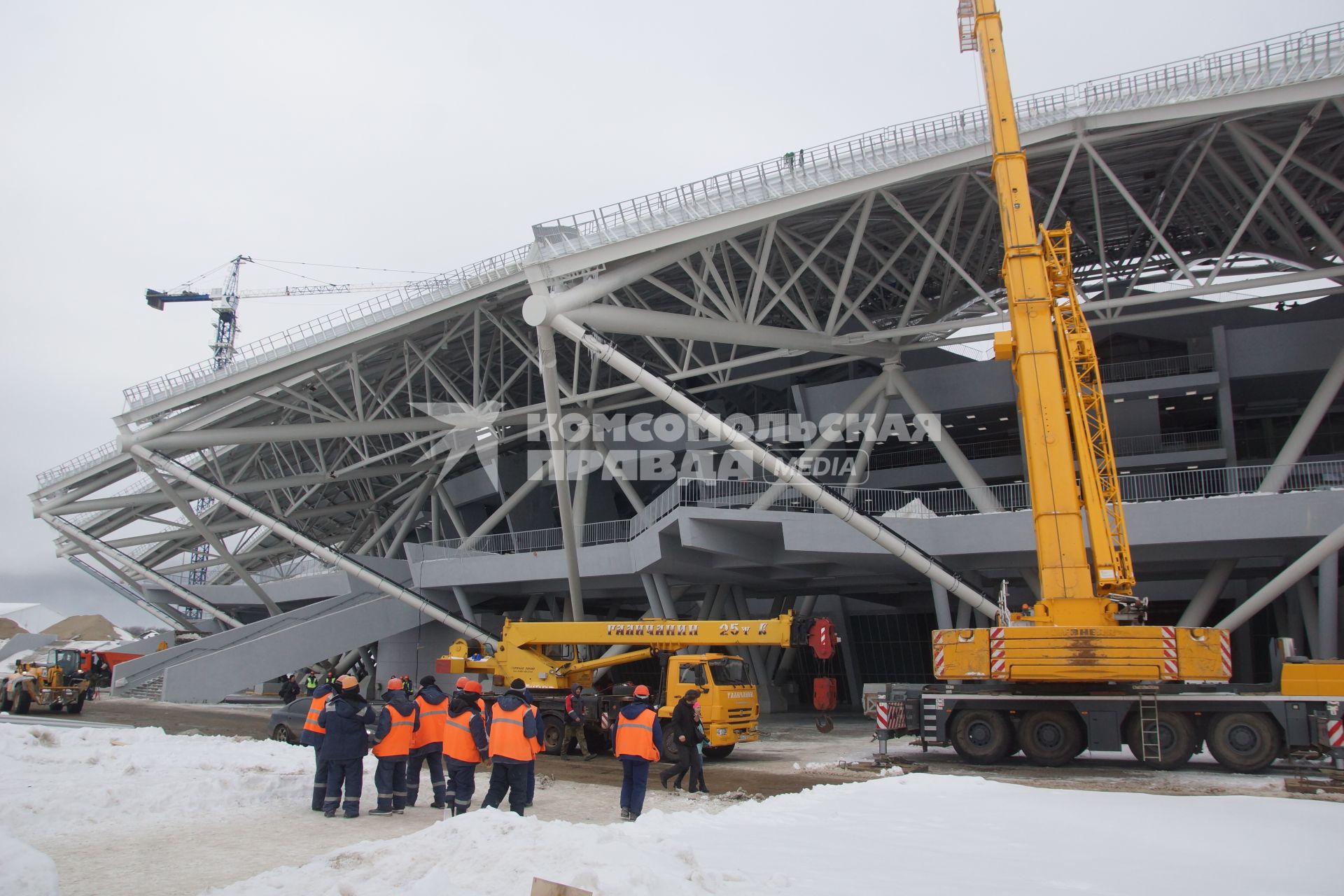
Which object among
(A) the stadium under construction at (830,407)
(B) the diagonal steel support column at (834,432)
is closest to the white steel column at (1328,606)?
(A) the stadium under construction at (830,407)

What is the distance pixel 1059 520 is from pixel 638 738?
10015 mm

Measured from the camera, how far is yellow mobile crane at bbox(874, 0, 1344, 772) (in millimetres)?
16422

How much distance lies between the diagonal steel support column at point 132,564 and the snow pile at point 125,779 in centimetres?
3948

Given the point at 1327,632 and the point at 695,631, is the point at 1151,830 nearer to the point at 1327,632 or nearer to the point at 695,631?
the point at 695,631

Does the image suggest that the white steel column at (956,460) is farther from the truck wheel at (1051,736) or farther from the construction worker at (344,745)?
the construction worker at (344,745)

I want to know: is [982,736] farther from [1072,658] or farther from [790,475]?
[790,475]

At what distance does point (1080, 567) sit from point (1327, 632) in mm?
13017

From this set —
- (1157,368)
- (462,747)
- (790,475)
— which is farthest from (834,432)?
(462,747)

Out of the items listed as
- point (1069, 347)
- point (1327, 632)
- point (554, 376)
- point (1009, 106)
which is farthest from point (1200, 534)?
point (554, 376)

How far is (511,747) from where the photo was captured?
1086 centimetres

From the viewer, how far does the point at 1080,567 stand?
17.7 metres

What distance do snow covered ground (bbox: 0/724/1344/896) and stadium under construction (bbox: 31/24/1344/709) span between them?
16.8m

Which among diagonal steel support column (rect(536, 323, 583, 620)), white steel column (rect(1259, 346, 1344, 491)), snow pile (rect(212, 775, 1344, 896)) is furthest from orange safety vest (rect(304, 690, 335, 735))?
white steel column (rect(1259, 346, 1344, 491))

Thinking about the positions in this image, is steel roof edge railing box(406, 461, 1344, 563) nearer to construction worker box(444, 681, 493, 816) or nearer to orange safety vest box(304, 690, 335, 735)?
orange safety vest box(304, 690, 335, 735)
